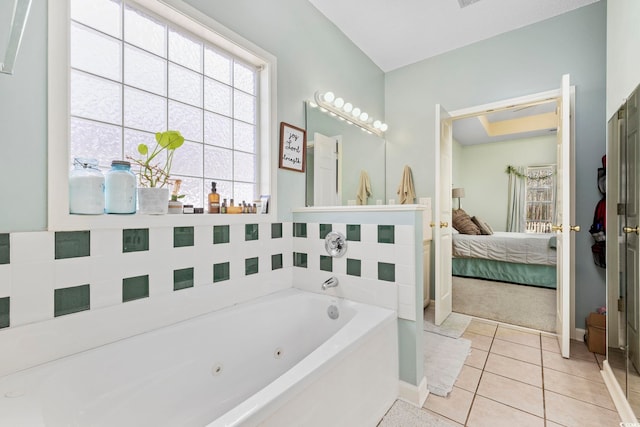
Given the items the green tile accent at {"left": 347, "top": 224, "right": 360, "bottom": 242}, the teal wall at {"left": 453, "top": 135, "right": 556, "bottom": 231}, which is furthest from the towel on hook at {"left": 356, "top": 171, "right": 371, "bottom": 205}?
the teal wall at {"left": 453, "top": 135, "right": 556, "bottom": 231}

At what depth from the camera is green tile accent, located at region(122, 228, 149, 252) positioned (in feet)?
4.16

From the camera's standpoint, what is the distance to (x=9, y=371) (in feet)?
3.22

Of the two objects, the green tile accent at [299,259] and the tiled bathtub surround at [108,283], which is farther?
the green tile accent at [299,259]

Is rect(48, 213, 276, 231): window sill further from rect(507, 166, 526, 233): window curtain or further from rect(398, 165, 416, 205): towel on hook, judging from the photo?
rect(507, 166, 526, 233): window curtain

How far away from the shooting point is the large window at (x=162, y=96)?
1311 millimetres

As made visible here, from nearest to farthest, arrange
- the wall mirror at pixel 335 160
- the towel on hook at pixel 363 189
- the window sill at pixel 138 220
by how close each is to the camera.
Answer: the window sill at pixel 138 220, the wall mirror at pixel 335 160, the towel on hook at pixel 363 189

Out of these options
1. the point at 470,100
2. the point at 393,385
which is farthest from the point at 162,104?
the point at 470,100

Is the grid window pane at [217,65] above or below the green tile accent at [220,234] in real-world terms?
above

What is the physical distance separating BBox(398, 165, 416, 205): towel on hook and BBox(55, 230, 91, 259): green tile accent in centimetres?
278

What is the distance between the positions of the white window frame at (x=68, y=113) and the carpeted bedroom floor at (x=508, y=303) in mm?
2486

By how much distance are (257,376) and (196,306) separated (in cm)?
50

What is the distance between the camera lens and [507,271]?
396 cm

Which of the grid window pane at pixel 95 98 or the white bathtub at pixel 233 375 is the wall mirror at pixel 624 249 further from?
the grid window pane at pixel 95 98

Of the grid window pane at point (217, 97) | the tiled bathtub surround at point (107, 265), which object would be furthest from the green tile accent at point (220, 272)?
the grid window pane at point (217, 97)
